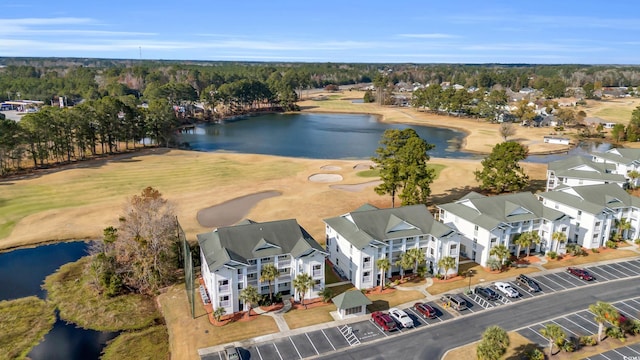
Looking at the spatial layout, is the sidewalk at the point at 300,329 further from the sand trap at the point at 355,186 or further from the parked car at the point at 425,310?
the sand trap at the point at 355,186

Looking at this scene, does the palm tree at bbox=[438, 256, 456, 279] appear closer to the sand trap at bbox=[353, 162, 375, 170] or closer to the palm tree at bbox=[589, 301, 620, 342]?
the palm tree at bbox=[589, 301, 620, 342]

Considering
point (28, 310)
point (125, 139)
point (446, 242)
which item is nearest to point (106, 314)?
point (28, 310)

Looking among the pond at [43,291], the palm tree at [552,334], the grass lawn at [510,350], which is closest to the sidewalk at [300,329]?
the grass lawn at [510,350]

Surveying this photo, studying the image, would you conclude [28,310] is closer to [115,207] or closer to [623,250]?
[115,207]

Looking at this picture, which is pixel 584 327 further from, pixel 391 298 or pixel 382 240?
pixel 382 240

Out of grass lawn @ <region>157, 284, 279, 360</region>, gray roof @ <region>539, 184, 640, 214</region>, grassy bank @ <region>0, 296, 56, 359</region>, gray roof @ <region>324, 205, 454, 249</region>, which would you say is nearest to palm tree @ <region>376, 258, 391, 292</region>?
gray roof @ <region>324, 205, 454, 249</region>
